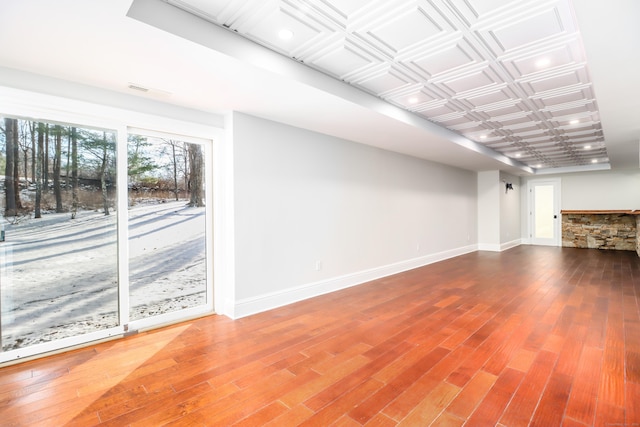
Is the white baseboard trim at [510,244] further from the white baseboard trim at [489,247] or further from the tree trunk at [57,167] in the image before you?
the tree trunk at [57,167]

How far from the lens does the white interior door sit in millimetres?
A: 9711

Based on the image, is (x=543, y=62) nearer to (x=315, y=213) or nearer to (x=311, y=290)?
(x=315, y=213)

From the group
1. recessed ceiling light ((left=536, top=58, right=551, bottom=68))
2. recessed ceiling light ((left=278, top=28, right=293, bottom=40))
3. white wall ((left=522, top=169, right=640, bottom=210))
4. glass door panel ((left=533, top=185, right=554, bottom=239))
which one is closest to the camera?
recessed ceiling light ((left=278, top=28, right=293, bottom=40))

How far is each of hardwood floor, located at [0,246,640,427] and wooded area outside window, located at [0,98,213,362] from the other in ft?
0.95

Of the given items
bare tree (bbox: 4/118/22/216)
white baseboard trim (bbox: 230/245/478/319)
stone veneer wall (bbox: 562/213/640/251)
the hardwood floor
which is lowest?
the hardwood floor

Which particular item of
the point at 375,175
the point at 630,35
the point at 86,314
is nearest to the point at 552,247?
the point at 375,175

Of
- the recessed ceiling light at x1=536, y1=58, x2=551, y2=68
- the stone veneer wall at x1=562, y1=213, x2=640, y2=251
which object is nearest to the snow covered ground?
the recessed ceiling light at x1=536, y1=58, x2=551, y2=68

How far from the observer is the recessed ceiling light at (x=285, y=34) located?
7.30 feet

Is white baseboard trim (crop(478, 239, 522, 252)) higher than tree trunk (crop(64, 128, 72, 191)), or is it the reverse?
tree trunk (crop(64, 128, 72, 191))

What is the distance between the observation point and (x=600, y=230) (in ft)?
29.9

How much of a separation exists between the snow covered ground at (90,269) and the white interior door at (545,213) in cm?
1070

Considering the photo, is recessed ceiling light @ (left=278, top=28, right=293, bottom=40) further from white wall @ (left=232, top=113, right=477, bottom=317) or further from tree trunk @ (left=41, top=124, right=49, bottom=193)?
tree trunk @ (left=41, top=124, right=49, bottom=193)

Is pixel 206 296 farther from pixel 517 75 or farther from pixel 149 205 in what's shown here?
pixel 517 75

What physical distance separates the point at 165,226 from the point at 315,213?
1.86m
